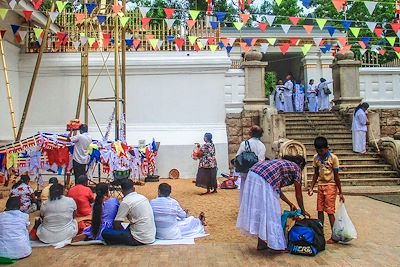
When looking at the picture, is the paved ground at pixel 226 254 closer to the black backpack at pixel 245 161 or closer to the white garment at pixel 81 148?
the black backpack at pixel 245 161

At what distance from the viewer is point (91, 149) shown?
954 cm

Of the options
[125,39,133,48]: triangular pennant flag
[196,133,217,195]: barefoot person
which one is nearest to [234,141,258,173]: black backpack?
[196,133,217,195]: barefoot person

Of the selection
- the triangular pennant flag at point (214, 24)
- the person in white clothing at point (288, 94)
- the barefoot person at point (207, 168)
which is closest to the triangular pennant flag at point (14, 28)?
the triangular pennant flag at point (214, 24)

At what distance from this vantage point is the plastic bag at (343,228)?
19.5 feet

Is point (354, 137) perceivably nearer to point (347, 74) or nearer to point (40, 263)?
point (347, 74)

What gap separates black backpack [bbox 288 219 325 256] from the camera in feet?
18.1

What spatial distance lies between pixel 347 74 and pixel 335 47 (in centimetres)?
524

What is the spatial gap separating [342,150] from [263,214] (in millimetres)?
9017

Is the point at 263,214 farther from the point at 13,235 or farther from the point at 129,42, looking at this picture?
the point at 129,42

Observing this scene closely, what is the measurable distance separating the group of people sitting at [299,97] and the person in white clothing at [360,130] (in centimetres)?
411

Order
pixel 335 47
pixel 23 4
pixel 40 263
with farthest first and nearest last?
pixel 335 47 → pixel 23 4 → pixel 40 263

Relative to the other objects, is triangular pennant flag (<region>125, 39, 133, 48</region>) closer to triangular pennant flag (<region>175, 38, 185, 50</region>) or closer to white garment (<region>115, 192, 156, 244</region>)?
triangular pennant flag (<region>175, 38, 185, 50</region>)

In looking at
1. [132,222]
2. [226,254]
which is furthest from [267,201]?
[132,222]

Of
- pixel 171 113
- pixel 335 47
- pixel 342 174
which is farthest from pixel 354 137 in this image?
pixel 335 47
